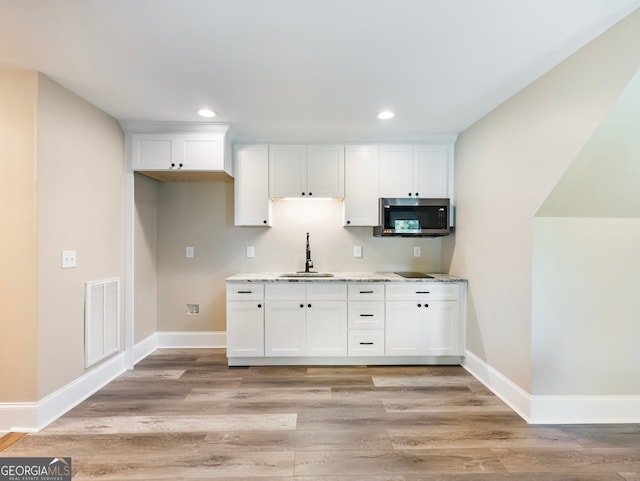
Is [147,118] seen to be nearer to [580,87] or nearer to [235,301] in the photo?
[235,301]

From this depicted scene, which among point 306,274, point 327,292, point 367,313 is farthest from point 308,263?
point 367,313

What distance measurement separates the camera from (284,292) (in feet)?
10.1

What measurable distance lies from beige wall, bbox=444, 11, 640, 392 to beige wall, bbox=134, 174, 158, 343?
133 inches

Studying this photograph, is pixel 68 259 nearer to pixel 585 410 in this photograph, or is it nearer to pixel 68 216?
pixel 68 216

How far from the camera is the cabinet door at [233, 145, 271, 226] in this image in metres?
3.31

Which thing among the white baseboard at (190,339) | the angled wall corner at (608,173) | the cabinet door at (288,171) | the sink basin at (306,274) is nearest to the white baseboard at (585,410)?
the angled wall corner at (608,173)

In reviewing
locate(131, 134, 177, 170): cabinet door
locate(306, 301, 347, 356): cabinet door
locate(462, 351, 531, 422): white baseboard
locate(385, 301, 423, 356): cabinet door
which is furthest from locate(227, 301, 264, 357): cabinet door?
locate(462, 351, 531, 422): white baseboard

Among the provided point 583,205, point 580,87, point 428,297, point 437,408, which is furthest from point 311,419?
point 580,87

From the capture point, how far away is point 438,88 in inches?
88.4

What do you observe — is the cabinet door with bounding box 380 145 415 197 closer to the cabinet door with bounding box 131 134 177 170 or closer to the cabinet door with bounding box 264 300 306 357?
the cabinet door with bounding box 264 300 306 357

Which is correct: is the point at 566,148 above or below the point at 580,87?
below

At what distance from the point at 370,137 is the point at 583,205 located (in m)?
1.95

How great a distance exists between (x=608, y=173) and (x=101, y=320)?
390 centimetres

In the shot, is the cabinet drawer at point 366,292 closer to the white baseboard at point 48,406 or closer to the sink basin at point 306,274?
the sink basin at point 306,274
